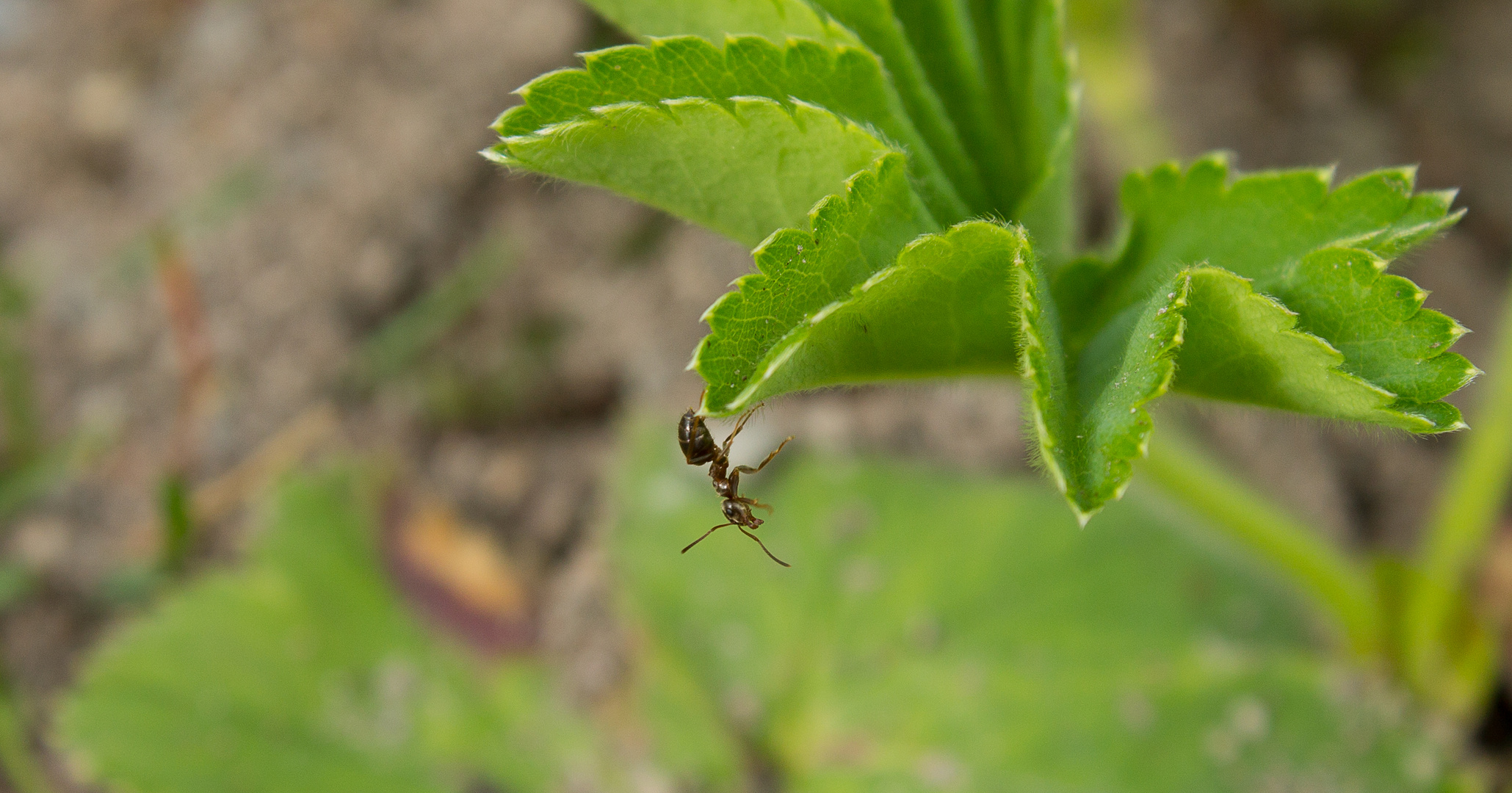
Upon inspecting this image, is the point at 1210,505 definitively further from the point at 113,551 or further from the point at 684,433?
the point at 113,551

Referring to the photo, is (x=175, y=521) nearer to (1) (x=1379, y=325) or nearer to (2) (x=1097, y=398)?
(2) (x=1097, y=398)

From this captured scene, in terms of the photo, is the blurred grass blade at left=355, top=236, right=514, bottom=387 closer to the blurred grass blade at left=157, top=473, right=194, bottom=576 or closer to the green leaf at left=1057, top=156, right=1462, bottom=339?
the blurred grass blade at left=157, top=473, right=194, bottom=576

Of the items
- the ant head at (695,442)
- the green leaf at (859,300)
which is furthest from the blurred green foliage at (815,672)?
the green leaf at (859,300)

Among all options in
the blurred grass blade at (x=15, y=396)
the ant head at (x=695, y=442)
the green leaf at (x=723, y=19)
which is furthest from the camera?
the blurred grass blade at (x=15, y=396)

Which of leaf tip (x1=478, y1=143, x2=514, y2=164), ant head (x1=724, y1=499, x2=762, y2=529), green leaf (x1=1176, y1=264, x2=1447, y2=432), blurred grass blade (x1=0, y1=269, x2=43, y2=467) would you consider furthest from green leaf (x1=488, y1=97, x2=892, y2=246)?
blurred grass blade (x1=0, y1=269, x2=43, y2=467)

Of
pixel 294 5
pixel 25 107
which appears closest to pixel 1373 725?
pixel 294 5

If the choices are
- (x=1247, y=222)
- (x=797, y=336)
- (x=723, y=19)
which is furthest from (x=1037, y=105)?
(x=797, y=336)

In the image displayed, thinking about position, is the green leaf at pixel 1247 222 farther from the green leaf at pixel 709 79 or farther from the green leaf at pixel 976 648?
the green leaf at pixel 976 648
